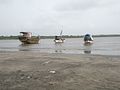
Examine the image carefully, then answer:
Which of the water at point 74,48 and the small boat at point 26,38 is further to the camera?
the small boat at point 26,38

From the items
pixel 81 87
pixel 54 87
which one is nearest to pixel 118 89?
pixel 81 87

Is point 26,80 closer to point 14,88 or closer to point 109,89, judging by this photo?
point 14,88

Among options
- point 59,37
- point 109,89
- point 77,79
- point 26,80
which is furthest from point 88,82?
point 59,37

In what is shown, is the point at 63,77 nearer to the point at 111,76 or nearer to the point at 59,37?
the point at 111,76

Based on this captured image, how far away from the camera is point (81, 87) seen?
8836 millimetres

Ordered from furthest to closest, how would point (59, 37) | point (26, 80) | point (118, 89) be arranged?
point (59, 37), point (26, 80), point (118, 89)

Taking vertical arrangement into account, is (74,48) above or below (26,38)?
below

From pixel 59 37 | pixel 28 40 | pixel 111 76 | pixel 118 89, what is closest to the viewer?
pixel 118 89

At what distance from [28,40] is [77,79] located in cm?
7099

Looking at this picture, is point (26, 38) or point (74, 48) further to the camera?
point (26, 38)

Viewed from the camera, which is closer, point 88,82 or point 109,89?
point 109,89

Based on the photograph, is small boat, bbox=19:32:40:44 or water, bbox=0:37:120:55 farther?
small boat, bbox=19:32:40:44

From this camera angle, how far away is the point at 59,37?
9219 cm

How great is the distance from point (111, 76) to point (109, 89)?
2548 mm
